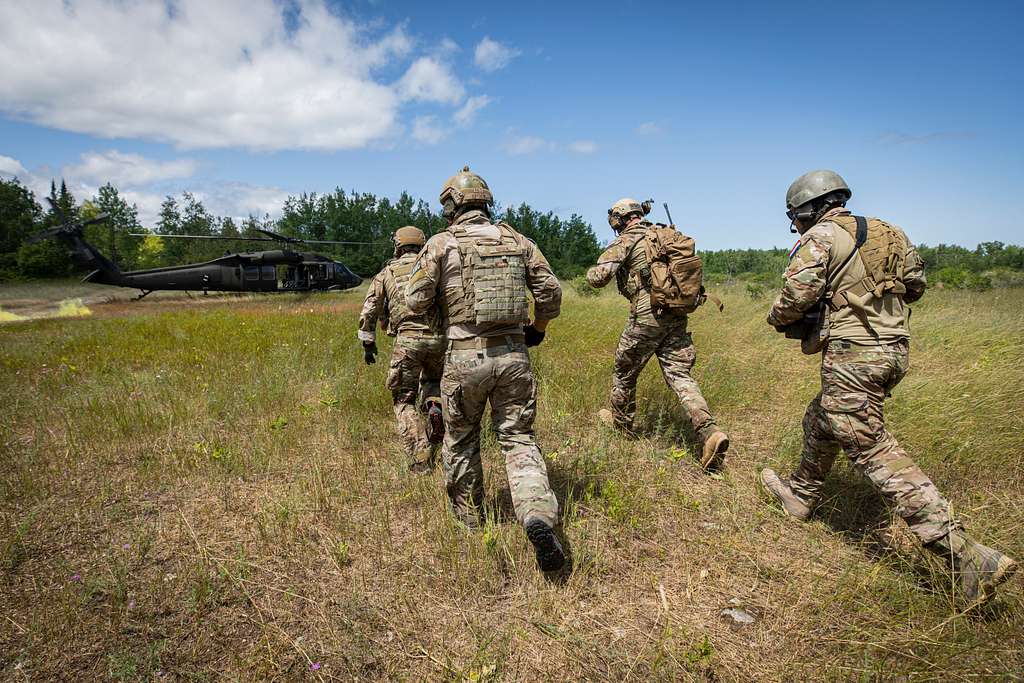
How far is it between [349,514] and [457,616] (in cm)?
117

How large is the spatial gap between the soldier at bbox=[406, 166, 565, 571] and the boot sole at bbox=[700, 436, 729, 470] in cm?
157

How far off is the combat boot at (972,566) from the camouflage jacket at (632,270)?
2.19 meters

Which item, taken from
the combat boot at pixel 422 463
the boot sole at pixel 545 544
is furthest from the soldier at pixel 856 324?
the combat boot at pixel 422 463

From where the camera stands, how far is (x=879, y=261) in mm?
2586

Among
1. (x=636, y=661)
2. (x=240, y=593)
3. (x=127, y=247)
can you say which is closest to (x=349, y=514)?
(x=240, y=593)

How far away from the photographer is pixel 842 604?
2248 mm

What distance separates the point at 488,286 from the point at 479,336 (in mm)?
285

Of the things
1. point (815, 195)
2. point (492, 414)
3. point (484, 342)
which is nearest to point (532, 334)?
point (484, 342)

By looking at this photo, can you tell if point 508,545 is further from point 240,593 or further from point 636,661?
point 240,593

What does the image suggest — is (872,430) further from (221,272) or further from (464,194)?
(221,272)

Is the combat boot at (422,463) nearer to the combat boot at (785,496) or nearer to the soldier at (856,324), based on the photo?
the combat boot at (785,496)

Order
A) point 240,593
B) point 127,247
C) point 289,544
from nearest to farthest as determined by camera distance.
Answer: point 240,593 → point 289,544 → point 127,247

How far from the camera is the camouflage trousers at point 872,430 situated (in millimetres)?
2299

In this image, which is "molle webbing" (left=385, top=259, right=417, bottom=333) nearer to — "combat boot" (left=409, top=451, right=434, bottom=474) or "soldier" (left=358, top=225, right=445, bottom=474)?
"soldier" (left=358, top=225, right=445, bottom=474)
